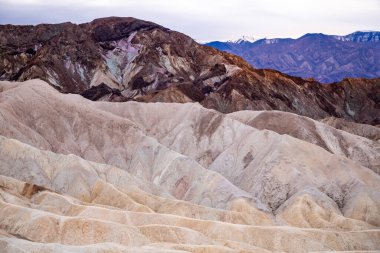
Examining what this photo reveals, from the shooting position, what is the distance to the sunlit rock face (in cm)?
6562

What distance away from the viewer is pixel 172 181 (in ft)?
328

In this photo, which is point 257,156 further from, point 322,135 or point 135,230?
point 135,230

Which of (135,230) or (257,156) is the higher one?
(135,230)

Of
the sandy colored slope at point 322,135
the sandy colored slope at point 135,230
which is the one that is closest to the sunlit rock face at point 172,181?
the sandy colored slope at point 135,230

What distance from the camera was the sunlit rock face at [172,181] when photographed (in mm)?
65625

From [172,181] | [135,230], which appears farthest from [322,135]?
[135,230]

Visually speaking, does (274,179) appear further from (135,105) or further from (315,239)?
(135,105)

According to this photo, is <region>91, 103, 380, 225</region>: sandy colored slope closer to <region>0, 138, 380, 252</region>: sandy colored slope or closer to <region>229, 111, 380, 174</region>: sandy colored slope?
<region>229, 111, 380, 174</region>: sandy colored slope

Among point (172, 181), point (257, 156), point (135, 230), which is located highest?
point (135, 230)

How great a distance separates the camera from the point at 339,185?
9481 centimetres

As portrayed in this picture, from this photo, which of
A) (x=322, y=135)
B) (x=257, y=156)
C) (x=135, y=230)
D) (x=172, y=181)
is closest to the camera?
(x=135, y=230)

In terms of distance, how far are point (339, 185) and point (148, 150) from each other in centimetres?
3570

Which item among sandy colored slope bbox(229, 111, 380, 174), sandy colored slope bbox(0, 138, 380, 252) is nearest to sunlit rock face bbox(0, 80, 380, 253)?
sandy colored slope bbox(0, 138, 380, 252)

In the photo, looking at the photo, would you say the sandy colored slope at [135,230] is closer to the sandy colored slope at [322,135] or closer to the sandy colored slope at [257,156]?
the sandy colored slope at [257,156]
